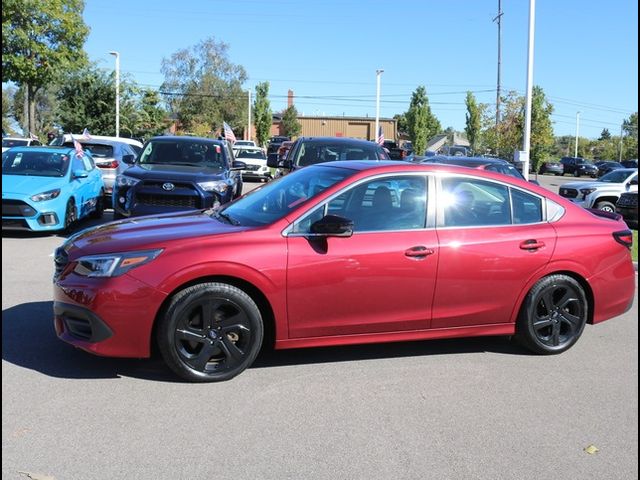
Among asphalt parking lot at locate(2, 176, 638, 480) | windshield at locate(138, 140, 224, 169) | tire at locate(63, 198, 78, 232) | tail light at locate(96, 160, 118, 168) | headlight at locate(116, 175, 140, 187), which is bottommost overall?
asphalt parking lot at locate(2, 176, 638, 480)

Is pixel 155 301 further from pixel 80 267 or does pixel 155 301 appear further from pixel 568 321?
pixel 568 321

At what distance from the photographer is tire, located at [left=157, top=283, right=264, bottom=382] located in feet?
14.6

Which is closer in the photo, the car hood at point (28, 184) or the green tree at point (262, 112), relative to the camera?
the car hood at point (28, 184)

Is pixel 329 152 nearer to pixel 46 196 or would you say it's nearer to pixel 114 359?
pixel 46 196

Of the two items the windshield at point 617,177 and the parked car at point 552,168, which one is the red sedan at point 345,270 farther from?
the parked car at point 552,168

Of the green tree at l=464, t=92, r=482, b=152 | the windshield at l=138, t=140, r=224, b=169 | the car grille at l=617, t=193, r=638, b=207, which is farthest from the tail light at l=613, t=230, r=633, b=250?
the green tree at l=464, t=92, r=482, b=152

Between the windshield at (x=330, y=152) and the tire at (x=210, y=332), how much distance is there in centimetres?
673

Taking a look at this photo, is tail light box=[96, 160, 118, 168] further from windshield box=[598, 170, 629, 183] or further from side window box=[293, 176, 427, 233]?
windshield box=[598, 170, 629, 183]

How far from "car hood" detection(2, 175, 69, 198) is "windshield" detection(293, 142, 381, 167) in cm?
413

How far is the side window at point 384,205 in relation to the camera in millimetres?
4980

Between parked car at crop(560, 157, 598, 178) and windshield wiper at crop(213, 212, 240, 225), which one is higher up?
parked car at crop(560, 157, 598, 178)

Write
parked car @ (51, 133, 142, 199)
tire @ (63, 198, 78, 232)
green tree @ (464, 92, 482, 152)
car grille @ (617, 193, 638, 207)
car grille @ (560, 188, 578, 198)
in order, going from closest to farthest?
tire @ (63, 198, 78, 232)
parked car @ (51, 133, 142, 199)
car grille @ (617, 193, 638, 207)
car grille @ (560, 188, 578, 198)
green tree @ (464, 92, 482, 152)

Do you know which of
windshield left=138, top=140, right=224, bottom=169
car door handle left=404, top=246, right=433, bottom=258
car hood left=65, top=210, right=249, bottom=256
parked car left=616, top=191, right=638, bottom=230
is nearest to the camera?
car hood left=65, top=210, right=249, bottom=256

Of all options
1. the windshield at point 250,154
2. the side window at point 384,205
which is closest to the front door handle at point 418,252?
the side window at point 384,205
